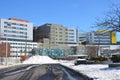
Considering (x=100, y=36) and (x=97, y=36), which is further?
(x=100, y=36)

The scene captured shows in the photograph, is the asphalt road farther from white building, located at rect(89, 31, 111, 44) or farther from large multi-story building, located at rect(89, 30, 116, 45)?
white building, located at rect(89, 31, 111, 44)

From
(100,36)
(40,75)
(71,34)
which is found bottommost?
(40,75)

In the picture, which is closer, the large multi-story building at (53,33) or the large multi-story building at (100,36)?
the large multi-story building at (100,36)

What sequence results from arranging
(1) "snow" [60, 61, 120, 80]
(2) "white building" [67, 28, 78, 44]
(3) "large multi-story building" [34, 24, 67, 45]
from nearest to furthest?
Answer: (1) "snow" [60, 61, 120, 80]
(3) "large multi-story building" [34, 24, 67, 45]
(2) "white building" [67, 28, 78, 44]

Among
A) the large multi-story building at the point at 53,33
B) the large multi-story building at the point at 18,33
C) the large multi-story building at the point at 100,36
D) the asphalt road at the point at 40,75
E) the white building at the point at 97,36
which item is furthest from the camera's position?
the large multi-story building at the point at 53,33

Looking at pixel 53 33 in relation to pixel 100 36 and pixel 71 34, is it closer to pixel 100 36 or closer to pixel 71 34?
pixel 71 34

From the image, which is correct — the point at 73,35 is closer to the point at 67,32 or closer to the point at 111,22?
the point at 67,32

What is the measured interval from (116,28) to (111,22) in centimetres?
84

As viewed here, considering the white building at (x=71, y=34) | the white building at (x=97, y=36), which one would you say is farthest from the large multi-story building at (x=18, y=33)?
the white building at (x=97, y=36)

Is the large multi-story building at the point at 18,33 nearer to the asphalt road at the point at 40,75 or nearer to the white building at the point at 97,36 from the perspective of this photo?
the white building at the point at 97,36

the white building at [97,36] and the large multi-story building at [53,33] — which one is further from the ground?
the large multi-story building at [53,33]

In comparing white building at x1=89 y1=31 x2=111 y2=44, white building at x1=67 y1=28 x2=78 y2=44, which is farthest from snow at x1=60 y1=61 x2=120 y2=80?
white building at x1=67 y1=28 x2=78 y2=44

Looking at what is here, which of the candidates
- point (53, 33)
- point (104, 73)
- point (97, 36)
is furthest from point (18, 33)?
point (104, 73)

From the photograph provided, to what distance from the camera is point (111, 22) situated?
2948cm
